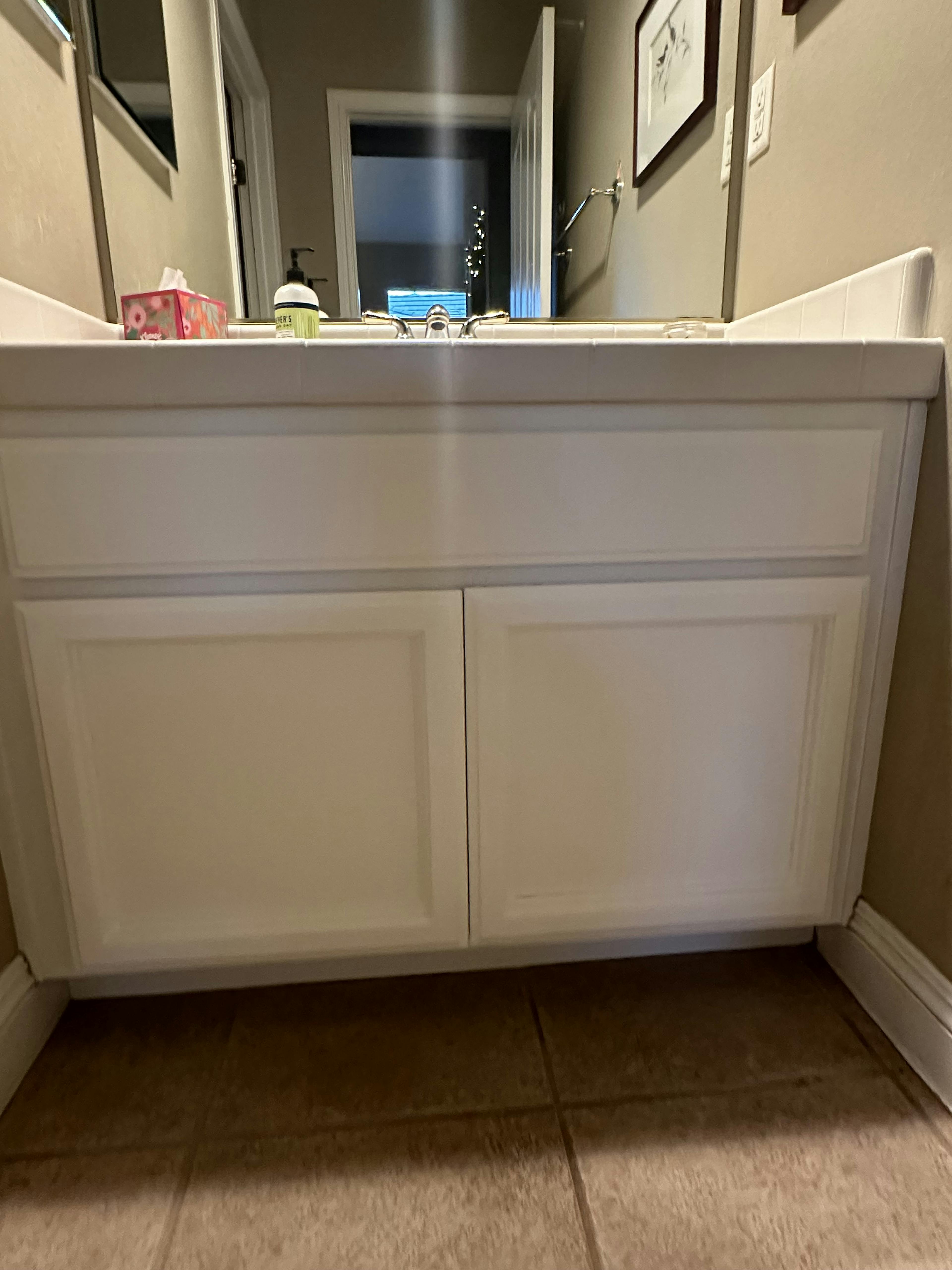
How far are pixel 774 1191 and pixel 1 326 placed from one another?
4.03 ft

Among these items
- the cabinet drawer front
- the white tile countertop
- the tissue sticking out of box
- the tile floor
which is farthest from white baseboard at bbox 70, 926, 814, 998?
the tissue sticking out of box

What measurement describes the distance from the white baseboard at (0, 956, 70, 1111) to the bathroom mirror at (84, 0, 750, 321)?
1020mm

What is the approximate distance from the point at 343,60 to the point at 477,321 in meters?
0.50

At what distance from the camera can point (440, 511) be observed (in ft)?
2.39

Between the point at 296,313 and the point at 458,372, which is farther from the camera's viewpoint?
the point at 296,313

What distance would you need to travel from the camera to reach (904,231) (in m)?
0.77

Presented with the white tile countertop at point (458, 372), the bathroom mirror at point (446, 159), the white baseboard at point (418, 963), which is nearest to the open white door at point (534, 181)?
the bathroom mirror at point (446, 159)

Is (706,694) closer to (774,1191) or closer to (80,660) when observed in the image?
(774,1191)

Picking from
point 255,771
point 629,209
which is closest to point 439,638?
point 255,771

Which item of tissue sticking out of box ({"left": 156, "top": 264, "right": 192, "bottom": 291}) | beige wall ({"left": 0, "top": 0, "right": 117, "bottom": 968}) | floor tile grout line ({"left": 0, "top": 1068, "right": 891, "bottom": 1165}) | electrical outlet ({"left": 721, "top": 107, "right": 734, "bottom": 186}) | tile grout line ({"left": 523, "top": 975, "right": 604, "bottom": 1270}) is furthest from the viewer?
electrical outlet ({"left": 721, "top": 107, "right": 734, "bottom": 186})

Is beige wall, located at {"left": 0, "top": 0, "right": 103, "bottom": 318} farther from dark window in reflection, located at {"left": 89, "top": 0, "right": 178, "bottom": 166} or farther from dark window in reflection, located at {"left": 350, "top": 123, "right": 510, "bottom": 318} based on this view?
dark window in reflection, located at {"left": 350, "top": 123, "right": 510, "bottom": 318}

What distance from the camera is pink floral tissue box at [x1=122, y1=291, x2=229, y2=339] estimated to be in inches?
36.9

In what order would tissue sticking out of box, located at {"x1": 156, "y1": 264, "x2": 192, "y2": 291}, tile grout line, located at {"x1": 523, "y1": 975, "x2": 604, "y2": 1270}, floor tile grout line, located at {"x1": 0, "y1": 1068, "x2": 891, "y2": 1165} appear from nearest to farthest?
tile grout line, located at {"x1": 523, "y1": 975, "x2": 604, "y2": 1270}
floor tile grout line, located at {"x1": 0, "y1": 1068, "x2": 891, "y2": 1165}
tissue sticking out of box, located at {"x1": 156, "y1": 264, "x2": 192, "y2": 291}

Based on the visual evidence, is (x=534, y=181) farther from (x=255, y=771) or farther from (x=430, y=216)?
(x=255, y=771)
